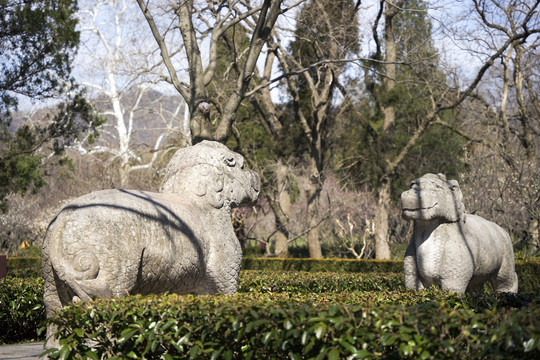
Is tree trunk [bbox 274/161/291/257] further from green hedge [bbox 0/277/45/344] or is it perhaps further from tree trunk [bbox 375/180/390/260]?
green hedge [bbox 0/277/45/344]

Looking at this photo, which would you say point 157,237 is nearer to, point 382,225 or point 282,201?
point 382,225

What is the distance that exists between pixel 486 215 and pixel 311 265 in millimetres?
5533

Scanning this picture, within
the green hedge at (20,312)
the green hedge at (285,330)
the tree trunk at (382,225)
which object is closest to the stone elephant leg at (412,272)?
the green hedge at (285,330)

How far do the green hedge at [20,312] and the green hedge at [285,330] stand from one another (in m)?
4.69

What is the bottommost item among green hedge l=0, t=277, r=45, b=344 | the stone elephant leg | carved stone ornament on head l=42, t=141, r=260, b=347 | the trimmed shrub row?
the trimmed shrub row

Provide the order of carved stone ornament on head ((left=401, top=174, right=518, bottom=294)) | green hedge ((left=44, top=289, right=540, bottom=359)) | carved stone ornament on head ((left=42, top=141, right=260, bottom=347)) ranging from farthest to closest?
carved stone ornament on head ((left=401, top=174, right=518, bottom=294)), carved stone ornament on head ((left=42, top=141, right=260, bottom=347)), green hedge ((left=44, top=289, right=540, bottom=359))

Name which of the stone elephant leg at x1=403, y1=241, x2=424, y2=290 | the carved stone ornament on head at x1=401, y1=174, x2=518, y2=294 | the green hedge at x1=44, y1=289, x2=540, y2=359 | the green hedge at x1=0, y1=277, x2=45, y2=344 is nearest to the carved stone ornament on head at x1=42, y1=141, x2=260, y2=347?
the green hedge at x1=44, y1=289, x2=540, y2=359

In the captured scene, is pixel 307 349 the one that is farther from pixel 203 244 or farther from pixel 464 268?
pixel 464 268

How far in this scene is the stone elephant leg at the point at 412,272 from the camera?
289 inches

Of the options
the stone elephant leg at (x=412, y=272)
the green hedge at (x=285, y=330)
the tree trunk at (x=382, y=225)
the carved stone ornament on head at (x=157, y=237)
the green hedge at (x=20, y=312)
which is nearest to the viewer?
the green hedge at (x=285, y=330)

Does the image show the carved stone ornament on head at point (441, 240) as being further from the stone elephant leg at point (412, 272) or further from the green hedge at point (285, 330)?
the green hedge at point (285, 330)

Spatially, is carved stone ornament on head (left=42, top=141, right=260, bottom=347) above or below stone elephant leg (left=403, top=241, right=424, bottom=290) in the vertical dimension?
above

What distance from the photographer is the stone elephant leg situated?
24.1 feet

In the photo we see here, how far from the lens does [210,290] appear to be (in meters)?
5.79
